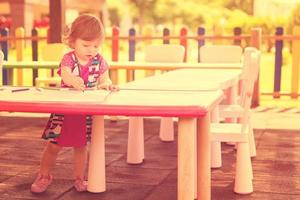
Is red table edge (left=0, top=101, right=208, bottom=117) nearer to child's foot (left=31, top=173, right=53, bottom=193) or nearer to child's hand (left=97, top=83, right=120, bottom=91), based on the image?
child's hand (left=97, top=83, right=120, bottom=91)

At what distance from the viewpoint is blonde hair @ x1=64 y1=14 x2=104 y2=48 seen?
391cm

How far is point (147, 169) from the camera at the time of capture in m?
5.33

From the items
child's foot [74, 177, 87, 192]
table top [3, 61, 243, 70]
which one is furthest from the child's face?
table top [3, 61, 243, 70]

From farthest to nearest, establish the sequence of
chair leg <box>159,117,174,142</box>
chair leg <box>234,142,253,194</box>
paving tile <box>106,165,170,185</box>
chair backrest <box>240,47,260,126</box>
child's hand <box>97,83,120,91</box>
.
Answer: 1. chair leg <box>159,117,174,142</box>
2. paving tile <box>106,165,170,185</box>
3. chair leg <box>234,142,253,194</box>
4. chair backrest <box>240,47,260,126</box>
5. child's hand <box>97,83,120,91</box>

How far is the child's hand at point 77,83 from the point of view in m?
3.90

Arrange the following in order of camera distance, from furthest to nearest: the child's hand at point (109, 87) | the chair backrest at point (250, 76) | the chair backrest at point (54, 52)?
1. the chair backrest at point (54, 52)
2. the chair backrest at point (250, 76)
3. the child's hand at point (109, 87)

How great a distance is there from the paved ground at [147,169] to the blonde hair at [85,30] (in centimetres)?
116

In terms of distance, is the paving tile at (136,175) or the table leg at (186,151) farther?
the paving tile at (136,175)

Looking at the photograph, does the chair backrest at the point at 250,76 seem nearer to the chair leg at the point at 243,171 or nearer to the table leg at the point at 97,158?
the chair leg at the point at 243,171

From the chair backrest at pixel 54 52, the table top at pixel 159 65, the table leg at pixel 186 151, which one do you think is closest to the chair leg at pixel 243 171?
the table leg at pixel 186 151

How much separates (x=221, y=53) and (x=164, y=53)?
722 millimetres

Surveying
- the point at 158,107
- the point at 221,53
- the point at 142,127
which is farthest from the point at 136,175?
the point at 221,53

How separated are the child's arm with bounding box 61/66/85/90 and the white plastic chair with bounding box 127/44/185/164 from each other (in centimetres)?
153

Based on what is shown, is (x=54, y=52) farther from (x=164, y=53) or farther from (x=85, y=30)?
(x=85, y=30)
